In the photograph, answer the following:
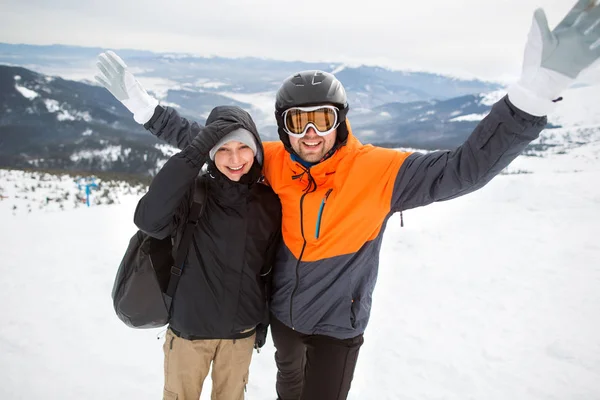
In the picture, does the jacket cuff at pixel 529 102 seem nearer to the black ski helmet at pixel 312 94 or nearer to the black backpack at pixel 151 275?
the black ski helmet at pixel 312 94

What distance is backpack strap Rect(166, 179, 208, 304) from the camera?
2.44 m

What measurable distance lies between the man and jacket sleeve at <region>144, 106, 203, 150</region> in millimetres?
953

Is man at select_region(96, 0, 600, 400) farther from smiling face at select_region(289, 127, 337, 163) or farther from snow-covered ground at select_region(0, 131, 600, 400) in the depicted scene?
snow-covered ground at select_region(0, 131, 600, 400)

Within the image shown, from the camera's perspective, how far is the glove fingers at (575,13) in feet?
5.19

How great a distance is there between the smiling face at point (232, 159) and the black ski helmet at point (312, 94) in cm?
33

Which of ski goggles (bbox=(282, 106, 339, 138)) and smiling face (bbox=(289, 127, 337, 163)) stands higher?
ski goggles (bbox=(282, 106, 339, 138))

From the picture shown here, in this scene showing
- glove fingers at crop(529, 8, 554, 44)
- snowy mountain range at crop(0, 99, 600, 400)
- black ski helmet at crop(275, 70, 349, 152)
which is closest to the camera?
glove fingers at crop(529, 8, 554, 44)

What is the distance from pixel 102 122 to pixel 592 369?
214672 millimetres

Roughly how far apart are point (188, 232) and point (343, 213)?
1084 mm

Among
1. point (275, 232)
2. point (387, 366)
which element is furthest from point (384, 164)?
point (387, 366)

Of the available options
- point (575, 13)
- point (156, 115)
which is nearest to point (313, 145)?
point (575, 13)

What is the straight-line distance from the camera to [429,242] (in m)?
7.67

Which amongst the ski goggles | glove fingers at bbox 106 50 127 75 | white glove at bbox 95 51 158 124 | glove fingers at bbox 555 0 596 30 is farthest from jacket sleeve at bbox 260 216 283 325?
glove fingers at bbox 106 50 127 75

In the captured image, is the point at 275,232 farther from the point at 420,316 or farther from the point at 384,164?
the point at 420,316
